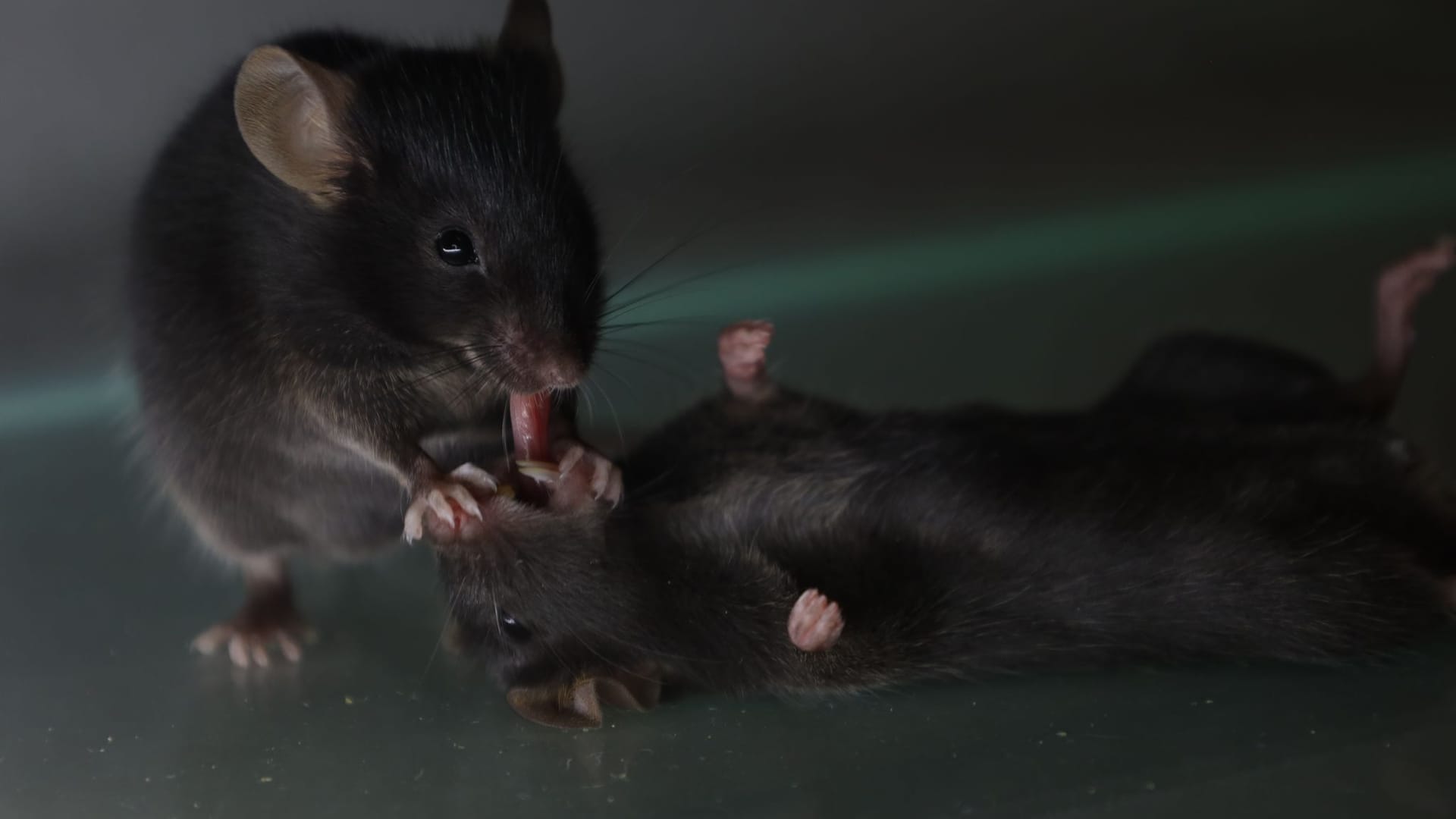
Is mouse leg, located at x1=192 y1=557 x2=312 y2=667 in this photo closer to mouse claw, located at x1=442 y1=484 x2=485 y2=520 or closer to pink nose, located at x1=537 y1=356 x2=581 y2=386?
mouse claw, located at x1=442 y1=484 x2=485 y2=520

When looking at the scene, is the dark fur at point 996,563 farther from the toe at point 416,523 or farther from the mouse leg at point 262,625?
the mouse leg at point 262,625

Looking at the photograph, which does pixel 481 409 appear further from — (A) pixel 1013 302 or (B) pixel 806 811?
(A) pixel 1013 302

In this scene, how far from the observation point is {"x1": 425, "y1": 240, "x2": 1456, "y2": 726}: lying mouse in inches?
105

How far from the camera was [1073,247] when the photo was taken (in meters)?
4.66

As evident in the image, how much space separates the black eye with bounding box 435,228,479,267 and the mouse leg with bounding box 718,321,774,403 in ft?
2.74

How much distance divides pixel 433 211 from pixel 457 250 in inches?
3.3

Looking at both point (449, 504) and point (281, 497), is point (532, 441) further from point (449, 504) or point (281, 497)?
point (281, 497)

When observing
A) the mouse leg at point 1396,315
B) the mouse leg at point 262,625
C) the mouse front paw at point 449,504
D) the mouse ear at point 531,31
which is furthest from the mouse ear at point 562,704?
the mouse leg at point 1396,315

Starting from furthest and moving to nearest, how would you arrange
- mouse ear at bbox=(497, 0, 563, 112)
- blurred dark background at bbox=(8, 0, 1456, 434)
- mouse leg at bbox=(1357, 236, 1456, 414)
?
blurred dark background at bbox=(8, 0, 1456, 434) < mouse leg at bbox=(1357, 236, 1456, 414) < mouse ear at bbox=(497, 0, 563, 112)

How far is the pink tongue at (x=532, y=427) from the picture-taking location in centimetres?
272

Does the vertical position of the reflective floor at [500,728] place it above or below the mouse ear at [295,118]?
below

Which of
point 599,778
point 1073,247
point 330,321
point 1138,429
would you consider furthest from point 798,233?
point 599,778

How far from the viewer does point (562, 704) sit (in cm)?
265

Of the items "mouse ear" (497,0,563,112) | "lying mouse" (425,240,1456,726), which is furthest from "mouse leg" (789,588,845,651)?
"mouse ear" (497,0,563,112)
